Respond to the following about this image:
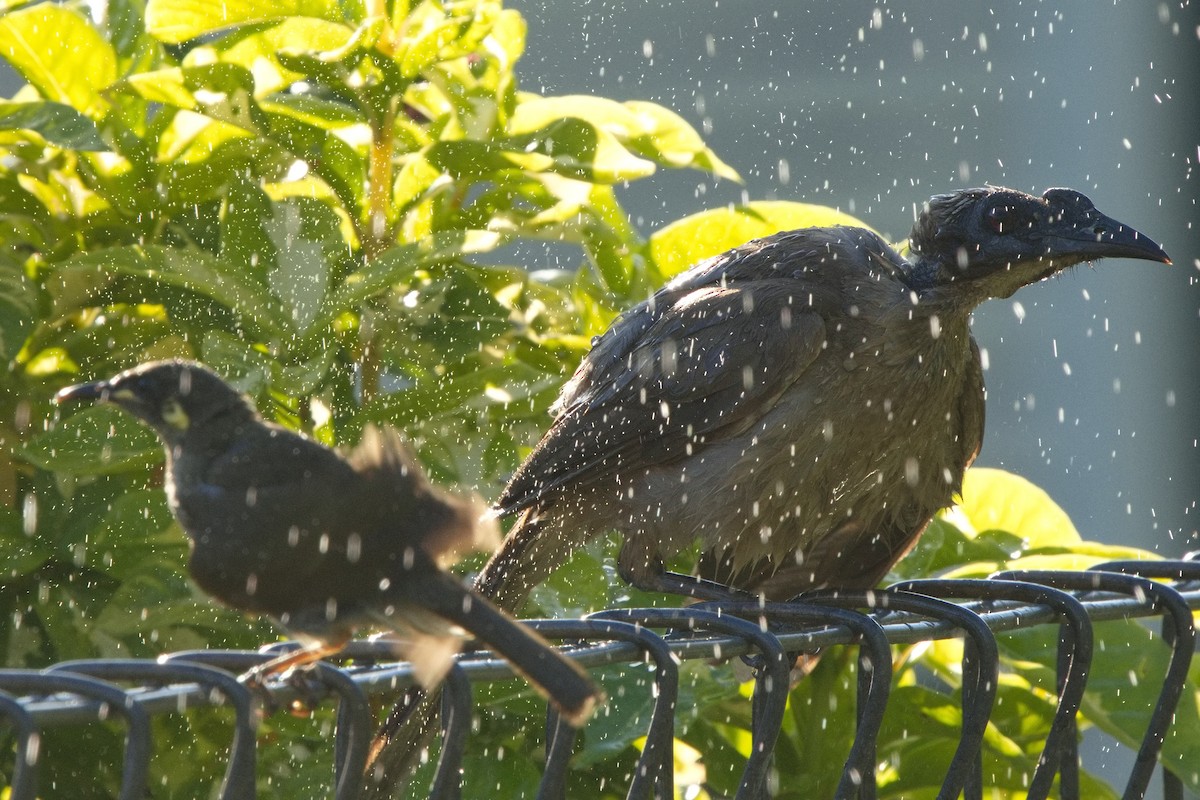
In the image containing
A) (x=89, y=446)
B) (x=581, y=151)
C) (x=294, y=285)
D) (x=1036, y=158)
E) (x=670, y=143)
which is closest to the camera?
(x=89, y=446)

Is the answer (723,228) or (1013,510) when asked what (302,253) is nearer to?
(723,228)

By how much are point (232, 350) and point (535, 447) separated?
1.88 feet

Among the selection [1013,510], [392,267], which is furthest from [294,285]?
[1013,510]

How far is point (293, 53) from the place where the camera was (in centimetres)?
213

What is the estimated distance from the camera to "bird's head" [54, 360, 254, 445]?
3.79 ft

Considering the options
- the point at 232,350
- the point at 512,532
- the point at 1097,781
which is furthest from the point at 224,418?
the point at 1097,781

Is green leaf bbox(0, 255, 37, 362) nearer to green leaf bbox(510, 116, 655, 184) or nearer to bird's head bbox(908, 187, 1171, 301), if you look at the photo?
green leaf bbox(510, 116, 655, 184)

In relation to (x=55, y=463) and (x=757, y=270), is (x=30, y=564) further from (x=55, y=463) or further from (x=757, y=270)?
(x=757, y=270)

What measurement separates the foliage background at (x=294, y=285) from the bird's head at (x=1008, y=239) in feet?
1.36

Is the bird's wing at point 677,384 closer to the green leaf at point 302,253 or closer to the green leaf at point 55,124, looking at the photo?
the green leaf at point 302,253

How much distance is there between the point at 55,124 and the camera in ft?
6.38

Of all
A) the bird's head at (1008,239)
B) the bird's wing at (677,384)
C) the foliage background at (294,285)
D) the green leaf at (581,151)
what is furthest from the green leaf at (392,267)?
the bird's head at (1008,239)

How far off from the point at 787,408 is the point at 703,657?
0.89 meters

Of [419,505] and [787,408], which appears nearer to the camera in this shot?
[419,505]
